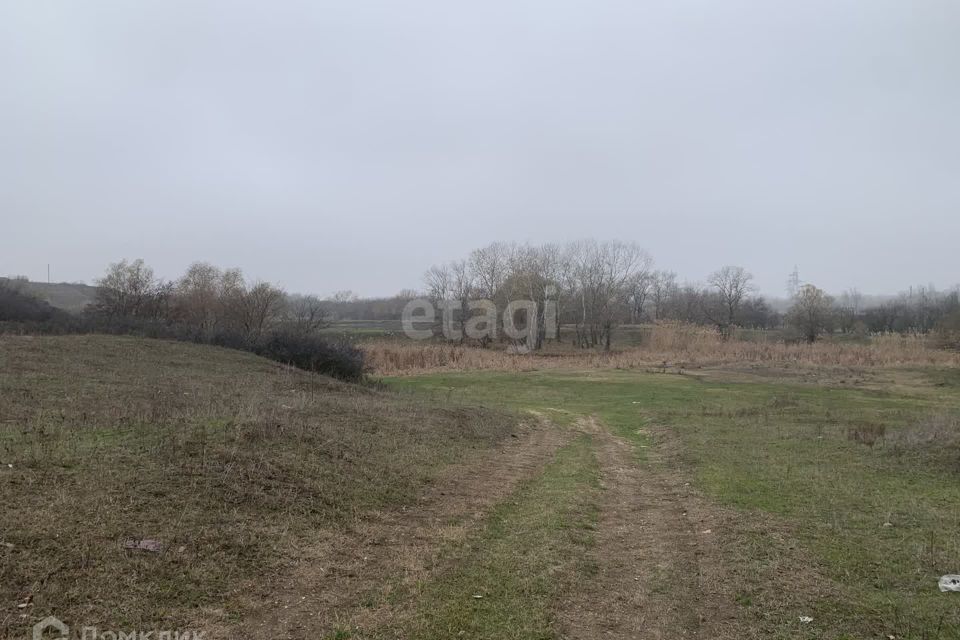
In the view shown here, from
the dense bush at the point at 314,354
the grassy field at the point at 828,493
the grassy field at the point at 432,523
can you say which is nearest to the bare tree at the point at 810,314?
the grassy field at the point at 828,493

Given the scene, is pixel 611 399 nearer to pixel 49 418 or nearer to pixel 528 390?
pixel 528 390

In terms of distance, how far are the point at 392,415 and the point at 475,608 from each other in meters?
8.34

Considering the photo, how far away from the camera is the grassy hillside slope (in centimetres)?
439

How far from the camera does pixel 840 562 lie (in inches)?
226

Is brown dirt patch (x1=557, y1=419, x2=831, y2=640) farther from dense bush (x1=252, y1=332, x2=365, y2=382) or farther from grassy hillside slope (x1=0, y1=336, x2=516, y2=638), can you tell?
dense bush (x1=252, y1=332, x2=365, y2=382)

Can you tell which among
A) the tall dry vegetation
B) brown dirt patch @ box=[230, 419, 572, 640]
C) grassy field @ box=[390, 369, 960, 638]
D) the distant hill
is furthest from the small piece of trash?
the distant hill

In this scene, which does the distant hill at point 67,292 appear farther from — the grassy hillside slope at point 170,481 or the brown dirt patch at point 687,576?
the brown dirt patch at point 687,576

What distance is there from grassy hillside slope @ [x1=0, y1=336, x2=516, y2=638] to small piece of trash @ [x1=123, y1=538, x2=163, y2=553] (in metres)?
0.04

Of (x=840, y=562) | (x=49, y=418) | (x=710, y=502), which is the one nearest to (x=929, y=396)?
(x=710, y=502)

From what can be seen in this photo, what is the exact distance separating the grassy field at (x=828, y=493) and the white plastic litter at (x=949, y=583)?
0.31ft

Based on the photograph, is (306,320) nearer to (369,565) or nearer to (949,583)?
(369,565)

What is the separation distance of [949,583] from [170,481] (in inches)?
285

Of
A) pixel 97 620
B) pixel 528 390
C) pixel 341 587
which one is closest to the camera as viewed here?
pixel 97 620

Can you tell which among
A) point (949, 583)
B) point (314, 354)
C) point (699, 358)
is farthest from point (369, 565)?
point (699, 358)
